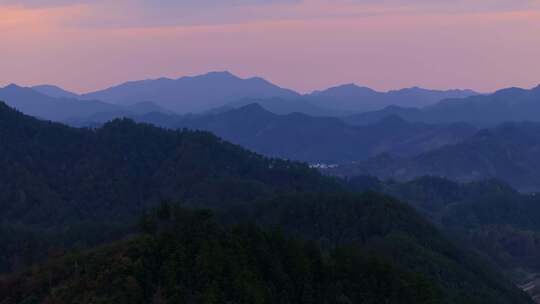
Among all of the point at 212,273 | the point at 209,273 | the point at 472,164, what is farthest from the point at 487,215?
the point at 209,273

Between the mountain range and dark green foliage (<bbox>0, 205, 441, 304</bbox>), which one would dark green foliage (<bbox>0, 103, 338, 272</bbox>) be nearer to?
the mountain range

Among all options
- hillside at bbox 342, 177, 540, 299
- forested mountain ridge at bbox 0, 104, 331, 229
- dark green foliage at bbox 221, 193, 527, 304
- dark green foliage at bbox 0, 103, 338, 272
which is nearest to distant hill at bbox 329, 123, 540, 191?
hillside at bbox 342, 177, 540, 299

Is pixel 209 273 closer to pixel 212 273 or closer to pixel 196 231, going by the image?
pixel 212 273

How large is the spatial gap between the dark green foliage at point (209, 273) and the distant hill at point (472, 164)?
143m

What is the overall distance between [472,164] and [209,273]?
166 metres

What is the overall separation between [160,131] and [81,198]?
21484 millimetres

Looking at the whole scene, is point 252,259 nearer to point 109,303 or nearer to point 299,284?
point 299,284

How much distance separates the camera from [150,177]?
9581cm

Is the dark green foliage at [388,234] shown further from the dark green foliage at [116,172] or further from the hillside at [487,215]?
the dark green foliage at [116,172]

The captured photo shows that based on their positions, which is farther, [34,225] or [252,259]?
[34,225]

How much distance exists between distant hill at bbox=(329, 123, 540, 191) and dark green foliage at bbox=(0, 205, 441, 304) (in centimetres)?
14306

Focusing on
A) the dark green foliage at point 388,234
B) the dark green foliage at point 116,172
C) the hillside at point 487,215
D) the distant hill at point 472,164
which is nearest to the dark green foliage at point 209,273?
the dark green foliage at point 388,234

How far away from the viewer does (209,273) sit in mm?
30047

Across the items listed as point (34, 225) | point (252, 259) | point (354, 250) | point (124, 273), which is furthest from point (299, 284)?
point (34, 225)
